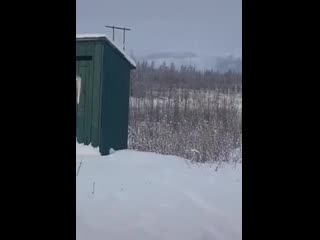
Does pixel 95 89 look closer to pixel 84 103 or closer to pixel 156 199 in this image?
pixel 84 103

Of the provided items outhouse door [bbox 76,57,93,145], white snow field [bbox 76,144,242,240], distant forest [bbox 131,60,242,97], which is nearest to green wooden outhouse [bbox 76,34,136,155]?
outhouse door [bbox 76,57,93,145]

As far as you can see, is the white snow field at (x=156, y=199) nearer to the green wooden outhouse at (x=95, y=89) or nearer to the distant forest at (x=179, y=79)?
the green wooden outhouse at (x=95, y=89)

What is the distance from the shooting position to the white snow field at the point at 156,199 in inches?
117

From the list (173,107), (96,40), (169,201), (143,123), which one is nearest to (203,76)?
(173,107)

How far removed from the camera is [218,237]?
2.87 m

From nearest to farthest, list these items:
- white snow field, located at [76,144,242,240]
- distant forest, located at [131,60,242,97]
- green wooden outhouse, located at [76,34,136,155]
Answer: white snow field, located at [76,144,242,240] < green wooden outhouse, located at [76,34,136,155] < distant forest, located at [131,60,242,97]

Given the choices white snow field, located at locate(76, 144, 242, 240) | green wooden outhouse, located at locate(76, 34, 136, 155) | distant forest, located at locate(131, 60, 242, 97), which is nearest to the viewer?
white snow field, located at locate(76, 144, 242, 240)

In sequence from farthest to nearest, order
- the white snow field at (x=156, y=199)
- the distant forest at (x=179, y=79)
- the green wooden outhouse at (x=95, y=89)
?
the distant forest at (x=179, y=79) < the green wooden outhouse at (x=95, y=89) < the white snow field at (x=156, y=199)

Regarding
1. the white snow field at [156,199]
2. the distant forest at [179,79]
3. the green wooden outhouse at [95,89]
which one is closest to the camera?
the white snow field at [156,199]

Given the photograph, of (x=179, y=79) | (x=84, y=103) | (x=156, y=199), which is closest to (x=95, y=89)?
(x=84, y=103)

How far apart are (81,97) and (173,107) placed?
2.60m

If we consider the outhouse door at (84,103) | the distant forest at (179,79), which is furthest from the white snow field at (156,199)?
the distant forest at (179,79)

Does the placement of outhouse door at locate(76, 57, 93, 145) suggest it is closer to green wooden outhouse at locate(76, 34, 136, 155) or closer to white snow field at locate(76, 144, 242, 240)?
green wooden outhouse at locate(76, 34, 136, 155)

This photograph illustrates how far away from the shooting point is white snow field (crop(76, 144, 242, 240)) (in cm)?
298
